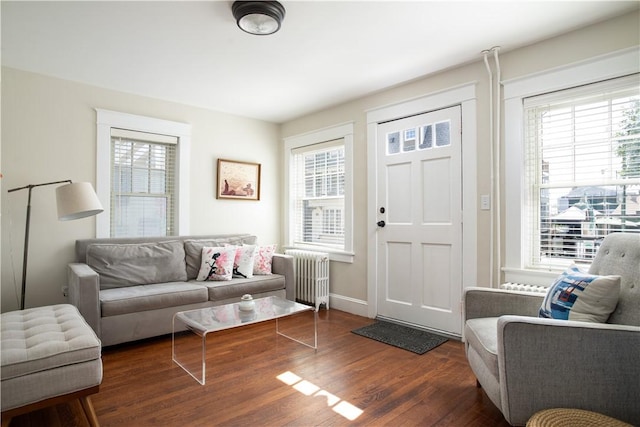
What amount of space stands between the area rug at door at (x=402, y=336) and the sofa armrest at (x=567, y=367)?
122 cm

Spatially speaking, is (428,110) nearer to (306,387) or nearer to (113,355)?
(306,387)

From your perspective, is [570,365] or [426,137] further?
[426,137]

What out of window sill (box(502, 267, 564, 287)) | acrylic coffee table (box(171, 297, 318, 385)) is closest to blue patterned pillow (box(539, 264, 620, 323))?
window sill (box(502, 267, 564, 287))

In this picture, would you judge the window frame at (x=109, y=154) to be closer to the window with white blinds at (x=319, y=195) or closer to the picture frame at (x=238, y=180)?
the picture frame at (x=238, y=180)

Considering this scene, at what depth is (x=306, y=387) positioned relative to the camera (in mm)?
2232

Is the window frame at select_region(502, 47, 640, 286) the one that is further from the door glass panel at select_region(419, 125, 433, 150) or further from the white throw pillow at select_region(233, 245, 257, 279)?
the white throw pillow at select_region(233, 245, 257, 279)

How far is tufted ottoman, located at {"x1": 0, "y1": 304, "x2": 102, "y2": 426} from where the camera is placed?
1.56 metres

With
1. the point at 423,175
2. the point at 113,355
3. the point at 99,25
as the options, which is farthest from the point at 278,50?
the point at 113,355

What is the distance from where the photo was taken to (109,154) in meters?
3.59

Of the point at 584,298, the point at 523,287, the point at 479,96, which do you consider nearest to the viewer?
the point at 584,298

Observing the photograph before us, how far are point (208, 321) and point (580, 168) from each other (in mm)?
2868

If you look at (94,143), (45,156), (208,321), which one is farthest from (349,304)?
(45,156)

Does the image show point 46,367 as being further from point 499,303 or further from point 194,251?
point 499,303

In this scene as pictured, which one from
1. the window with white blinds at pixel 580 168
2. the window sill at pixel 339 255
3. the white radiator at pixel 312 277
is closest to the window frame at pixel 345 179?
the window sill at pixel 339 255
